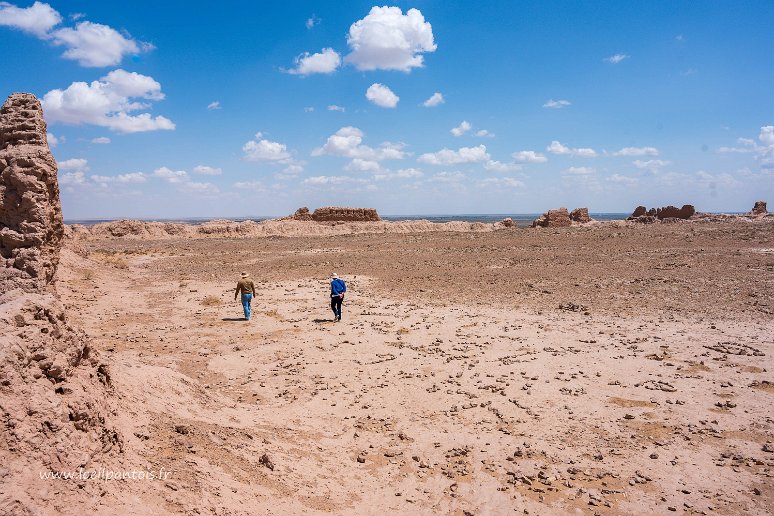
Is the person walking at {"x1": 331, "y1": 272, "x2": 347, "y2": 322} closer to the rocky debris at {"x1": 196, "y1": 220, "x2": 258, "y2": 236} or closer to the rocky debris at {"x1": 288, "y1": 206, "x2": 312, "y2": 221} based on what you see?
the rocky debris at {"x1": 196, "y1": 220, "x2": 258, "y2": 236}

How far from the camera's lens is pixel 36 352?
14.4 feet

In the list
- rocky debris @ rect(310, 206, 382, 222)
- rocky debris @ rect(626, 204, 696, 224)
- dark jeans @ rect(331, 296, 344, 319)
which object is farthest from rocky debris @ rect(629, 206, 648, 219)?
dark jeans @ rect(331, 296, 344, 319)

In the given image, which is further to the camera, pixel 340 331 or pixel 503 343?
pixel 340 331

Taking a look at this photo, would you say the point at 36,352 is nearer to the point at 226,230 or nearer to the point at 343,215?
the point at 226,230

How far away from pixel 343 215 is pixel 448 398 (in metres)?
57.4

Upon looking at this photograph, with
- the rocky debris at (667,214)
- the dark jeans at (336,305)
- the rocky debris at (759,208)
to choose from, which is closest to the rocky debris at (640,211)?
the rocky debris at (667,214)

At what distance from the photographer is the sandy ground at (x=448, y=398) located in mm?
5195

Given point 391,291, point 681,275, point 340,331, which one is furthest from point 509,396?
point 681,275

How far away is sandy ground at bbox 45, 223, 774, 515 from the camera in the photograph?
5.20 m

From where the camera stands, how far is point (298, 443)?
20.8 feet

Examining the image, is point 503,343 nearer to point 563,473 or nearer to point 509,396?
point 509,396

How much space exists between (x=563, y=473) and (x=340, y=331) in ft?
23.6

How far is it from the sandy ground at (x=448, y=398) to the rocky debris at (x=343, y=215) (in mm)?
46547

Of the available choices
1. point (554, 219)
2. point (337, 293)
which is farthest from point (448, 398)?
point (554, 219)
